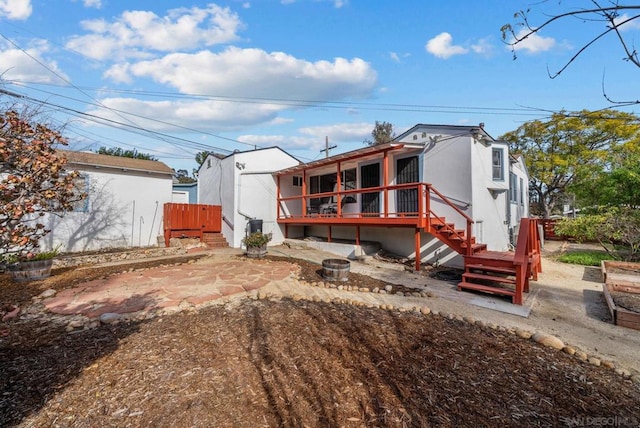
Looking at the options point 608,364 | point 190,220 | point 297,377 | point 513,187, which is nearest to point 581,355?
point 608,364

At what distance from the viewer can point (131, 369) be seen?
2.56 meters

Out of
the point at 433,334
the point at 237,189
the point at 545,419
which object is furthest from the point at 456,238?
the point at 237,189

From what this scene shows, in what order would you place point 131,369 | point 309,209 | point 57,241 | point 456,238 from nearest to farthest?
point 131,369 → point 456,238 → point 57,241 → point 309,209

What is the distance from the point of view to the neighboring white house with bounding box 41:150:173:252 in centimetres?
895

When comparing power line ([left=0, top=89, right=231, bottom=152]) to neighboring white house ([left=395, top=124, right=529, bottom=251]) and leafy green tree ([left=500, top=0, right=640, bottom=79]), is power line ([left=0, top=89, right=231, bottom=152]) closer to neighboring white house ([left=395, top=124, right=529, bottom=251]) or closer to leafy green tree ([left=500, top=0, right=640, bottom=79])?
leafy green tree ([left=500, top=0, right=640, bottom=79])

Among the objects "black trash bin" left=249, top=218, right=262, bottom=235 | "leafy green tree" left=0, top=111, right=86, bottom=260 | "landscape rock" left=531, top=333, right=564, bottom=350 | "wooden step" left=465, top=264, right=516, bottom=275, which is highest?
"leafy green tree" left=0, top=111, right=86, bottom=260

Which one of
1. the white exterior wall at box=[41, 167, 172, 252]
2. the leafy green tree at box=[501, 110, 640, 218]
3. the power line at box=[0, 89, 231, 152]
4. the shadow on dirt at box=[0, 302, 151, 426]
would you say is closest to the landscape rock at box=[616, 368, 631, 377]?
the shadow on dirt at box=[0, 302, 151, 426]

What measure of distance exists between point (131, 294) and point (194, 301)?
1.42 metres

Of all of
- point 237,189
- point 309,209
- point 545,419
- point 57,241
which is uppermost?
point 237,189

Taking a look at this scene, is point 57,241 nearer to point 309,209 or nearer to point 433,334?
point 309,209

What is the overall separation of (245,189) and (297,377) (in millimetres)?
9718

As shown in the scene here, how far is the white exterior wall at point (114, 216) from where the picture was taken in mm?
8969

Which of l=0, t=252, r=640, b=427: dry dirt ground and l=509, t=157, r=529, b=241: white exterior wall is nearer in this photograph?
l=0, t=252, r=640, b=427: dry dirt ground

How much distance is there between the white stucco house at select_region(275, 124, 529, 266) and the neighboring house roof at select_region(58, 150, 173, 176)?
20.1ft
